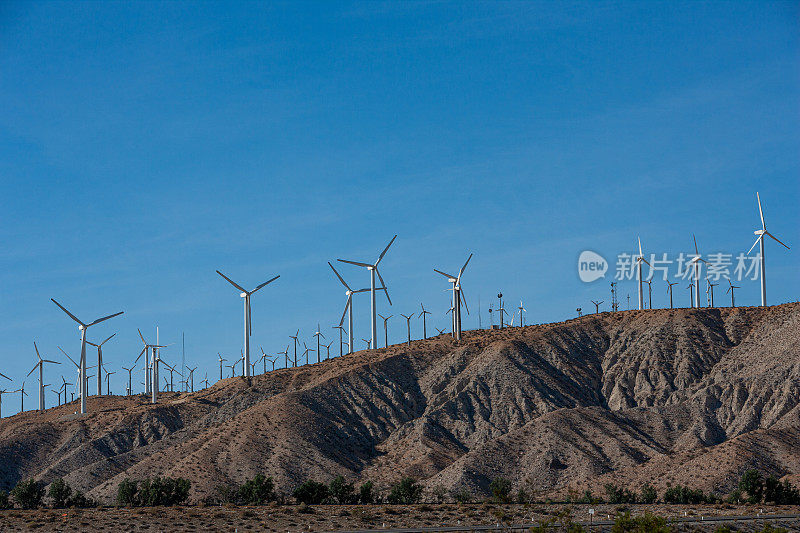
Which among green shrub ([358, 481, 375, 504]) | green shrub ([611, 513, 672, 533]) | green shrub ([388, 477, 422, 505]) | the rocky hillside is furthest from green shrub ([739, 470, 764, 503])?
green shrub ([611, 513, 672, 533])

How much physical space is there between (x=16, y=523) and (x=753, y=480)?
88430 mm

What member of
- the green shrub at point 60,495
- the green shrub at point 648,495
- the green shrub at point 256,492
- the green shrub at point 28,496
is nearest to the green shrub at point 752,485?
the green shrub at point 648,495

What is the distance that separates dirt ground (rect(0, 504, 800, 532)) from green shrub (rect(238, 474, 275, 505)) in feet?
29.3

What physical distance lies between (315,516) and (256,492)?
72.6 ft

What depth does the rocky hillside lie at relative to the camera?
153m

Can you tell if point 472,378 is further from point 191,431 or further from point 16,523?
point 16,523

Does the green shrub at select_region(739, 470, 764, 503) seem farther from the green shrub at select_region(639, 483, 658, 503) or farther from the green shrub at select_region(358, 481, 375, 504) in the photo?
the green shrub at select_region(358, 481, 375, 504)

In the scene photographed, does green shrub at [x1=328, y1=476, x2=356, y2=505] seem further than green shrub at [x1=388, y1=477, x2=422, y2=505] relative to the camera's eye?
No

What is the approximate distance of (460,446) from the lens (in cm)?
17325

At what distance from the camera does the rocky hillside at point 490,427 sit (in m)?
153

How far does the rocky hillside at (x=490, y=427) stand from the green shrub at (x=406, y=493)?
10844mm

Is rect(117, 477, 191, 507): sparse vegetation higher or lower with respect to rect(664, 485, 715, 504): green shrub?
higher

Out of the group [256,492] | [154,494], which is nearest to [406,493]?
[256,492]

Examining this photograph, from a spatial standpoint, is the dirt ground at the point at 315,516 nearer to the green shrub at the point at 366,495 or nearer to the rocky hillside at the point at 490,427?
the green shrub at the point at 366,495
